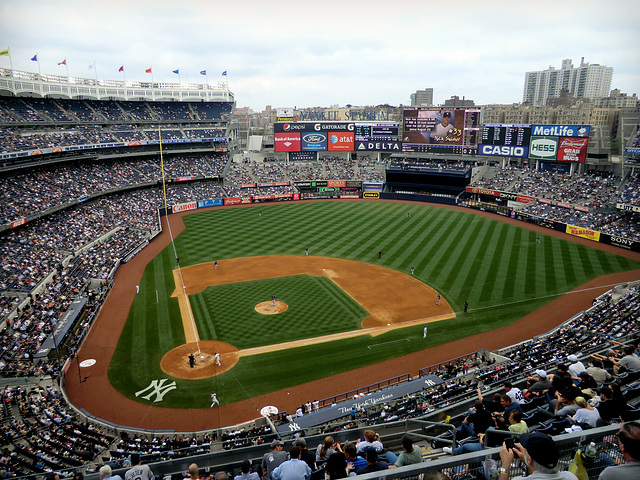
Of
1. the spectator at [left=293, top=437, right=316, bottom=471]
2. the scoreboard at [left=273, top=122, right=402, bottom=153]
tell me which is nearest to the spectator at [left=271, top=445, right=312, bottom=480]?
the spectator at [left=293, top=437, right=316, bottom=471]

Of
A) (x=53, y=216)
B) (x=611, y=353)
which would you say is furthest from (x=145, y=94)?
(x=611, y=353)

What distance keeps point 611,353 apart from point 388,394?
9602mm

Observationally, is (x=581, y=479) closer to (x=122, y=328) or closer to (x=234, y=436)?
(x=234, y=436)

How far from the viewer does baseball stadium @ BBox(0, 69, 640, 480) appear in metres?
15.9

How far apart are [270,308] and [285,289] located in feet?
12.2

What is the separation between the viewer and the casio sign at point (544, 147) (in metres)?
62.3

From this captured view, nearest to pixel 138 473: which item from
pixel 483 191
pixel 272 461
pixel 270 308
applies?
pixel 272 461

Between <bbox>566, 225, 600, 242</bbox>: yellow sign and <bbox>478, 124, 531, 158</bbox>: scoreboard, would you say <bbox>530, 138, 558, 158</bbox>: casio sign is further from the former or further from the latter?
<bbox>566, 225, 600, 242</bbox>: yellow sign

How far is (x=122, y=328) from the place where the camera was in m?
28.4

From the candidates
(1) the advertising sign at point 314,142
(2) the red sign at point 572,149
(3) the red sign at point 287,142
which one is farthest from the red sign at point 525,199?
(3) the red sign at point 287,142

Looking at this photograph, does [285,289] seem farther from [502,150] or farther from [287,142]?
[287,142]

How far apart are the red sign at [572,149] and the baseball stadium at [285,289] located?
0.35 meters

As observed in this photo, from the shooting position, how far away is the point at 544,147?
63250 millimetres

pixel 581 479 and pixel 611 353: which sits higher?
pixel 581 479
